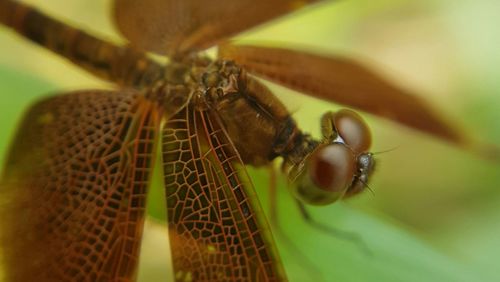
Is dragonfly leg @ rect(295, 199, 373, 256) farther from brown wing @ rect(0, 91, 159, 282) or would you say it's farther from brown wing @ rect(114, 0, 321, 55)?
brown wing @ rect(114, 0, 321, 55)

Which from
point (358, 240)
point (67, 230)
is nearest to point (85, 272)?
point (67, 230)

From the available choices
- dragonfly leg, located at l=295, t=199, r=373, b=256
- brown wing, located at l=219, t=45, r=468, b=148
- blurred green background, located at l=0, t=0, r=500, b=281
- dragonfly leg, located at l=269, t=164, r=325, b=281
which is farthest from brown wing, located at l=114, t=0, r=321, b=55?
dragonfly leg, located at l=295, t=199, r=373, b=256

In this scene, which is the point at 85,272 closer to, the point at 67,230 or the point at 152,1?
the point at 67,230

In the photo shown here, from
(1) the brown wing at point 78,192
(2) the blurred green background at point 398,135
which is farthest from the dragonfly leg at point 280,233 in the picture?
(1) the brown wing at point 78,192

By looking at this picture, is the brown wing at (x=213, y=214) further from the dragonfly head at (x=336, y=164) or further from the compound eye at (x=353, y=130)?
the compound eye at (x=353, y=130)

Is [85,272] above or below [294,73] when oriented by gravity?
below

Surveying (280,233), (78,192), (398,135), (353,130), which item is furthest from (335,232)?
(398,135)

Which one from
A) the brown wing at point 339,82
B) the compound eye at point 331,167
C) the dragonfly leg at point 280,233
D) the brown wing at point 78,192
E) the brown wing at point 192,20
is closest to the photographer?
the compound eye at point 331,167
